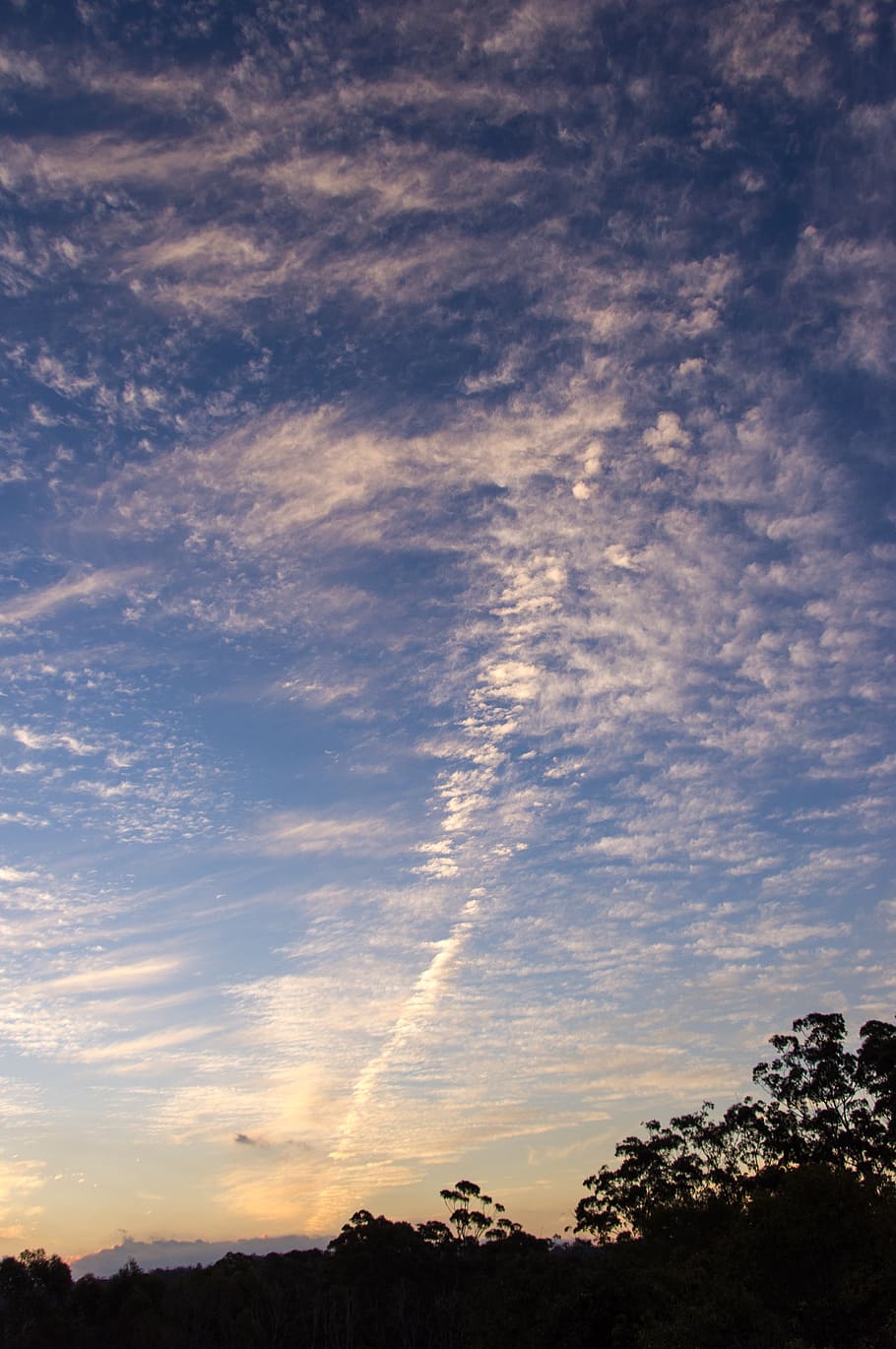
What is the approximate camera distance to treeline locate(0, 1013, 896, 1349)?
3209cm

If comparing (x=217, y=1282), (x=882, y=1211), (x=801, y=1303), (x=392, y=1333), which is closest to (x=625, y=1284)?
(x=801, y=1303)

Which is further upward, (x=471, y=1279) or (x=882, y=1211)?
(x=882, y=1211)

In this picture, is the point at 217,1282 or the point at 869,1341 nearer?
the point at 869,1341

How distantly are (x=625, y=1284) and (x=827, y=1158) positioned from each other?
16.0m

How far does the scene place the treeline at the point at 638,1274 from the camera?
32.1 metres

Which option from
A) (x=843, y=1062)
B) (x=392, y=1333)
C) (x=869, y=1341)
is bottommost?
(x=392, y=1333)

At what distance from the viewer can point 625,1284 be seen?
1582 inches

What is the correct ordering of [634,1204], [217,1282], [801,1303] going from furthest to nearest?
1. [217,1282]
2. [634,1204]
3. [801,1303]

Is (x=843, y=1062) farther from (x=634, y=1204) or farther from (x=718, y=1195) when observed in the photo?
(x=634, y=1204)

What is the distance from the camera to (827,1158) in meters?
49.9

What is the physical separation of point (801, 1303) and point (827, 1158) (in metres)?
19.3

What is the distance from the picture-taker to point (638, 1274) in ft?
130

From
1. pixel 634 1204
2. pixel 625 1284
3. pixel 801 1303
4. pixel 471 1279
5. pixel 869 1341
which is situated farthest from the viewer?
pixel 471 1279

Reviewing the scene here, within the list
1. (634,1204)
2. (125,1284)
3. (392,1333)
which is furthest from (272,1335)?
(634,1204)
